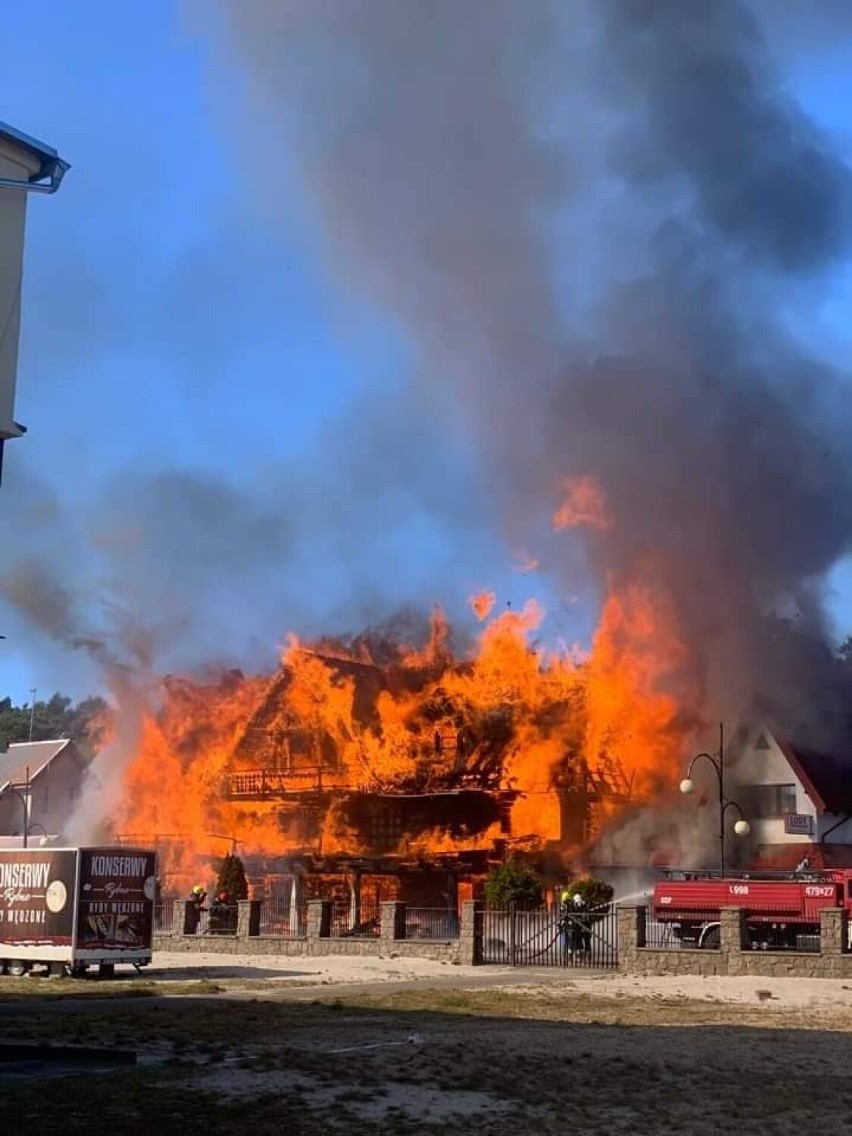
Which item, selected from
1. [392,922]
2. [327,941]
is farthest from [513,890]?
[327,941]

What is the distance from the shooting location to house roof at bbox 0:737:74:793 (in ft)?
246

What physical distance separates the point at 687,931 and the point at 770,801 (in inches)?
579

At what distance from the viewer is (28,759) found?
252 ft

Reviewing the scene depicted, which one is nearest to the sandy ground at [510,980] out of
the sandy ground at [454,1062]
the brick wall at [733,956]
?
the sandy ground at [454,1062]

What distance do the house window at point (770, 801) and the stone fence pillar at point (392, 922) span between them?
17.2m

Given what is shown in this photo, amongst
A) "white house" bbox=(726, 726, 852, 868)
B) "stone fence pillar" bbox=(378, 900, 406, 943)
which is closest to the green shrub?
"stone fence pillar" bbox=(378, 900, 406, 943)

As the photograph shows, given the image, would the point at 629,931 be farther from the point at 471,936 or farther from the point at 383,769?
the point at 383,769

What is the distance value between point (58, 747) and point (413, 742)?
1369 inches

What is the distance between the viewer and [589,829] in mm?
45906

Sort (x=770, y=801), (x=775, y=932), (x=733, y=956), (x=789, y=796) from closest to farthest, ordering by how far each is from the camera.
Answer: (x=733, y=956) → (x=775, y=932) → (x=789, y=796) → (x=770, y=801)

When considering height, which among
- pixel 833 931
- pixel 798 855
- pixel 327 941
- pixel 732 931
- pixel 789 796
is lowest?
pixel 327 941

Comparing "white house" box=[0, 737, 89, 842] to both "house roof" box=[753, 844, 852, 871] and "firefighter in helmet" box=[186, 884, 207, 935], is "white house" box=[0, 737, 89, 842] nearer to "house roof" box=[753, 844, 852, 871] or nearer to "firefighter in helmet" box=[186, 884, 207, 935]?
"firefighter in helmet" box=[186, 884, 207, 935]

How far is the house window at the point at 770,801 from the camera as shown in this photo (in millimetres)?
45219

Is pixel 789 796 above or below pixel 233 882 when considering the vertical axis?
above
